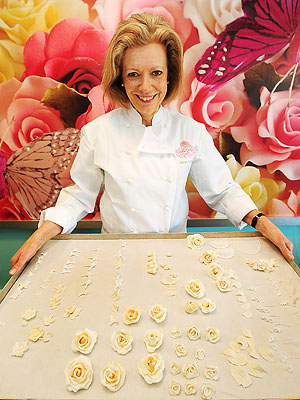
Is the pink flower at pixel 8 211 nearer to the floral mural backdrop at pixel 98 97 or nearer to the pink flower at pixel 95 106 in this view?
the floral mural backdrop at pixel 98 97

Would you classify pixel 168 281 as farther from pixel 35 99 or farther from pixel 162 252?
pixel 35 99

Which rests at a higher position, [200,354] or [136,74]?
[136,74]

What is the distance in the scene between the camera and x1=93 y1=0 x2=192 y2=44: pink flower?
6.20 ft

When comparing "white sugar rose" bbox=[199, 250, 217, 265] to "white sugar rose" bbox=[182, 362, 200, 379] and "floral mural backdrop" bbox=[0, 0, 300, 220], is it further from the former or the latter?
"floral mural backdrop" bbox=[0, 0, 300, 220]

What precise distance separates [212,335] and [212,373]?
115 mm

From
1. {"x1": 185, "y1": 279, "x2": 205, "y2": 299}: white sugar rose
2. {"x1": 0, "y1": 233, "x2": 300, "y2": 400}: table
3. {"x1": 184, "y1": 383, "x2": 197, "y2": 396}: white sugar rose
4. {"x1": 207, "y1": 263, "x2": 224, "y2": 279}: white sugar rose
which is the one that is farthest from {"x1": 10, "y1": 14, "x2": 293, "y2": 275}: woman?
{"x1": 184, "y1": 383, "x2": 197, "y2": 396}: white sugar rose

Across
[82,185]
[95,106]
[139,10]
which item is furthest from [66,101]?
[82,185]

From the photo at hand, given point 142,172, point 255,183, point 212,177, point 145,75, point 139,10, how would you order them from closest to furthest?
point 145,75
point 142,172
point 212,177
point 139,10
point 255,183

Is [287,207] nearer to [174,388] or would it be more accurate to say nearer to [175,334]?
[175,334]

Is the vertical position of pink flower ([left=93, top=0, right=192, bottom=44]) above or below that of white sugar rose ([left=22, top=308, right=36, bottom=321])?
above

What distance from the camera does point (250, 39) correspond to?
1.94 meters

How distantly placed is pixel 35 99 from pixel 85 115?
1.14 feet

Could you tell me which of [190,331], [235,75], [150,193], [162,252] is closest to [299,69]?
[235,75]

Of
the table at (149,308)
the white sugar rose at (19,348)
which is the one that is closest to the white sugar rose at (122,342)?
the table at (149,308)
